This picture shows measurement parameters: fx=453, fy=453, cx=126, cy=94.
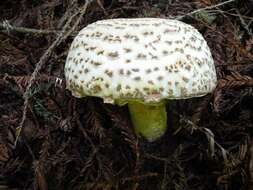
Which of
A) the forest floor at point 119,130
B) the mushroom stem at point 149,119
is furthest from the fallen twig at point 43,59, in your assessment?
the mushroom stem at point 149,119

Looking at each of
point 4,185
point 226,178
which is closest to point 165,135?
point 226,178

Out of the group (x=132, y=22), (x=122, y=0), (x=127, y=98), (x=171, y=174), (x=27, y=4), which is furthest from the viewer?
(x=27, y=4)

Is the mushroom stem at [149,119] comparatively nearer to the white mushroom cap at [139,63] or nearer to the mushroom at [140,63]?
the mushroom at [140,63]

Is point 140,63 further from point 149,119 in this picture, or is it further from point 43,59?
point 43,59

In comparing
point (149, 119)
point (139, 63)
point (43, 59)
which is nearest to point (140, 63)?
point (139, 63)

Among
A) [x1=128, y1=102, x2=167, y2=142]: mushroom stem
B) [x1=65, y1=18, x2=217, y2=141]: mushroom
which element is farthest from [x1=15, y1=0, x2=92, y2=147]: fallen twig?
[x1=128, y1=102, x2=167, y2=142]: mushroom stem

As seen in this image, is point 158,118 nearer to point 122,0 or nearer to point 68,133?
point 68,133

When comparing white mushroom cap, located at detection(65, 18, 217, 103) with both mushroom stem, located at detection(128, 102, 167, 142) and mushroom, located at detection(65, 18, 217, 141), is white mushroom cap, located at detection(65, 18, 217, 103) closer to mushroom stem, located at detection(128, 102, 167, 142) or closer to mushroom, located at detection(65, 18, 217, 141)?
mushroom, located at detection(65, 18, 217, 141)
